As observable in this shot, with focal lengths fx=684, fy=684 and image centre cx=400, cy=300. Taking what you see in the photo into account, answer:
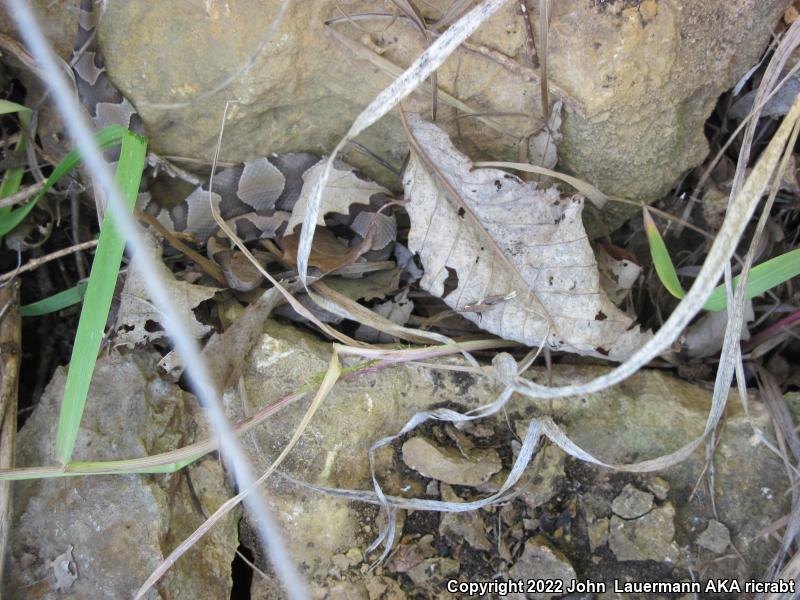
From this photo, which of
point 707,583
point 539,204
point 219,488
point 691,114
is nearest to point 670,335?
point 539,204

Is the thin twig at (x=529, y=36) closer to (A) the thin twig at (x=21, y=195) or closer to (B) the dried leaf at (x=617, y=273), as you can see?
(B) the dried leaf at (x=617, y=273)

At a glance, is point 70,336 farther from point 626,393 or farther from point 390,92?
point 626,393

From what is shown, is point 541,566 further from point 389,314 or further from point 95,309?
point 95,309

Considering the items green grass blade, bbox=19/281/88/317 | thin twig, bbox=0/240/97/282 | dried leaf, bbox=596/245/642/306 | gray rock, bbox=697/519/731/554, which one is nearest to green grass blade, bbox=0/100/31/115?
thin twig, bbox=0/240/97/282

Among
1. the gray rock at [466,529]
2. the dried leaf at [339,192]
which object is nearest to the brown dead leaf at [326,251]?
the dried leaf at [339,192]

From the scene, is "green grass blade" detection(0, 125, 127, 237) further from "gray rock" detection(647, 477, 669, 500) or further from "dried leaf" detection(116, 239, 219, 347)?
"gray rock" detection(647, 477, 669, 500)

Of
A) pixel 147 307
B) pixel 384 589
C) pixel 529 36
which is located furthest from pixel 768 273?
pixel 147 307
